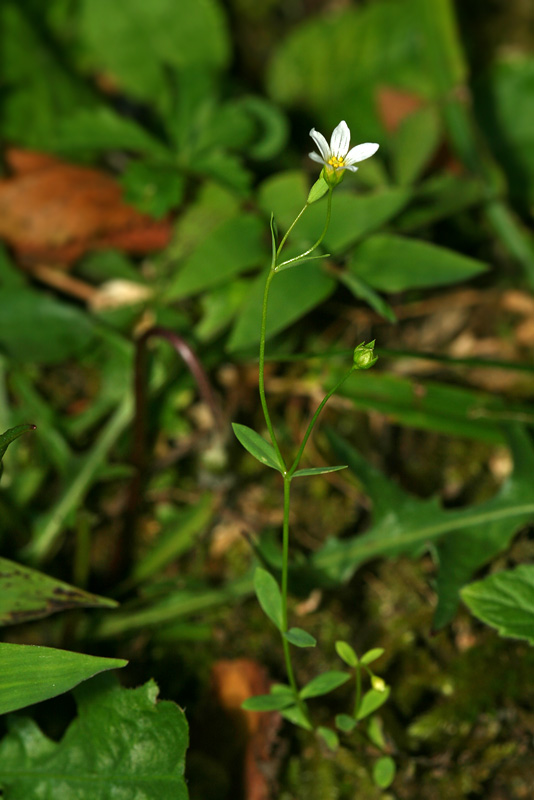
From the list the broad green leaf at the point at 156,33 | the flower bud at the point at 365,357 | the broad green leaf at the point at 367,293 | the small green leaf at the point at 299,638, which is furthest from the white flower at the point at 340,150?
the broad green leaf at the point at 156,33

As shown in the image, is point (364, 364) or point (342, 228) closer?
point (364, 364)

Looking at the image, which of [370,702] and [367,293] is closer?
[370,702]

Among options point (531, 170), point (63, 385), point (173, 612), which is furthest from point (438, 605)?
point (531, 170)

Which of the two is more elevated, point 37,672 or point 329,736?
point 37,672

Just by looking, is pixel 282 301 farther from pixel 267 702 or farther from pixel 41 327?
pixel 267 702

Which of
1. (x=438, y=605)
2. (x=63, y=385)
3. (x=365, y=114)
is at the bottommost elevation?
(x=438, y=605)

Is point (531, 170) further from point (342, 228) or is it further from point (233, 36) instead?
point (233, 36)

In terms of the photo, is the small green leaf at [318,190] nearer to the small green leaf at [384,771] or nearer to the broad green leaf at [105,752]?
the broad green leaf at [105,752]

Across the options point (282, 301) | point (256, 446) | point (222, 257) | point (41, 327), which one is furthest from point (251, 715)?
point (41, 327)
